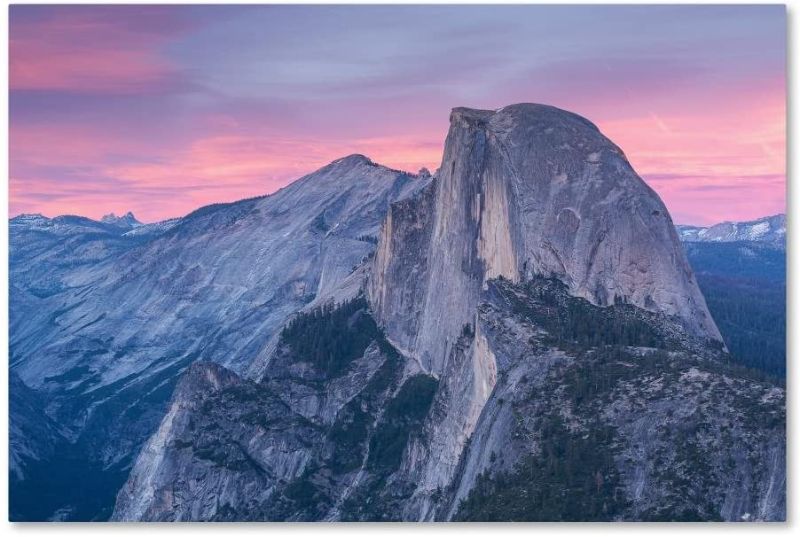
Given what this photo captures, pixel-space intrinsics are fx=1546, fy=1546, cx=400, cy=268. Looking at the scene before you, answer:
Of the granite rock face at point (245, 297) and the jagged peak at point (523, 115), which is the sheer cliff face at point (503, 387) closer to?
the jagged peak at point (523, 115)

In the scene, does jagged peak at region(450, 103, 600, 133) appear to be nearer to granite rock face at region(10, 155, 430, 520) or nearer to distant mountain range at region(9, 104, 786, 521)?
distant mountain range at region(9, 104, 786, 521)

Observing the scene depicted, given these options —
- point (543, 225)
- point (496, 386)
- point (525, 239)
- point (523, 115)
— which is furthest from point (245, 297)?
point (496, 386)

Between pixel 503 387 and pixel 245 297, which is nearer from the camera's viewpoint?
pixel 503 387

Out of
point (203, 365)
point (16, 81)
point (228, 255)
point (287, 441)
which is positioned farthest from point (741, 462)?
point (228, 255)

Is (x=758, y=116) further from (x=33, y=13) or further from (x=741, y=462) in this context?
(x=33, y=13)

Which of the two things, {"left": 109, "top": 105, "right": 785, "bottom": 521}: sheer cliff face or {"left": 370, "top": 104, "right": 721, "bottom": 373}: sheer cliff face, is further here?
{"left": 370, "top": 104, "right": 721, "bottom": 373}: sheer cliff face

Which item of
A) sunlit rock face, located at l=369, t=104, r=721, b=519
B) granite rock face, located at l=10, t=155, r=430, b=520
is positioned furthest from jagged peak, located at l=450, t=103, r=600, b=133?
granite rock face, located at l=10, t=155, r=430, b=520

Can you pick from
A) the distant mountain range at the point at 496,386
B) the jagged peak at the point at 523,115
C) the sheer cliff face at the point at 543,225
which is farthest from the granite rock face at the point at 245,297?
the jagged peak at the point at 523,115

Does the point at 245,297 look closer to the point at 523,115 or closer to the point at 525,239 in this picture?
the point at 523,115

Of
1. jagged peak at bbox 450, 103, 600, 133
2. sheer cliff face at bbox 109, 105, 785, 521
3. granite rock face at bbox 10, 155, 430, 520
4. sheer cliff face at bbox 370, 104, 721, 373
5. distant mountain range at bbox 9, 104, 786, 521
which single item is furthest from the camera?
granite rock face at bbox 10, 155, 430, 520
